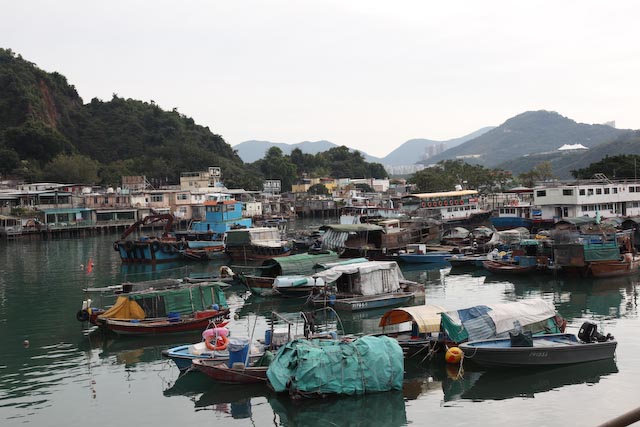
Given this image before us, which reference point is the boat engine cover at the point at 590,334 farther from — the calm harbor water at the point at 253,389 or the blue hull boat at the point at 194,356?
the blue hull boat at the point at 194,356

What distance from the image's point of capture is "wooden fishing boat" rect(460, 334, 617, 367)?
16.6m

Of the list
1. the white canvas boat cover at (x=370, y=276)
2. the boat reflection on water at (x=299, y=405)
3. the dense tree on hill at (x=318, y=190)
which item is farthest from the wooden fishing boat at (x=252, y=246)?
the dense tree on hill at (x=318, y=190)

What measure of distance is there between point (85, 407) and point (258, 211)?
6458cm

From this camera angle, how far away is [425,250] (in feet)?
127

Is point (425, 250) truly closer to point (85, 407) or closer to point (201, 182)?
point (85, 407)

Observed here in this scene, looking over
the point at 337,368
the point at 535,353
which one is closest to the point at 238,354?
the point at 337,368

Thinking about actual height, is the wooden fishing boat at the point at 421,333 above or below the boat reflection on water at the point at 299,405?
above

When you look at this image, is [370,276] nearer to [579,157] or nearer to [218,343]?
[218,343]

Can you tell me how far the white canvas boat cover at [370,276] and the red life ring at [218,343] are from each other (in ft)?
26.7

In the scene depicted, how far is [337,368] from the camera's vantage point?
14.8m

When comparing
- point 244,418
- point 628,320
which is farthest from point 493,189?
point 244,418

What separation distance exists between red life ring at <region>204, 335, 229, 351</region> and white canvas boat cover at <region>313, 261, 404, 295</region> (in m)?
8.15

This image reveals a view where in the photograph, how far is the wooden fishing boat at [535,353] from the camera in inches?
654

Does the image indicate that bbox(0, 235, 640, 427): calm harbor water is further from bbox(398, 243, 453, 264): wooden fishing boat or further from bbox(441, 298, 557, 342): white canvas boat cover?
bbox(398, 243, 453, 264): wooden fishing boat
